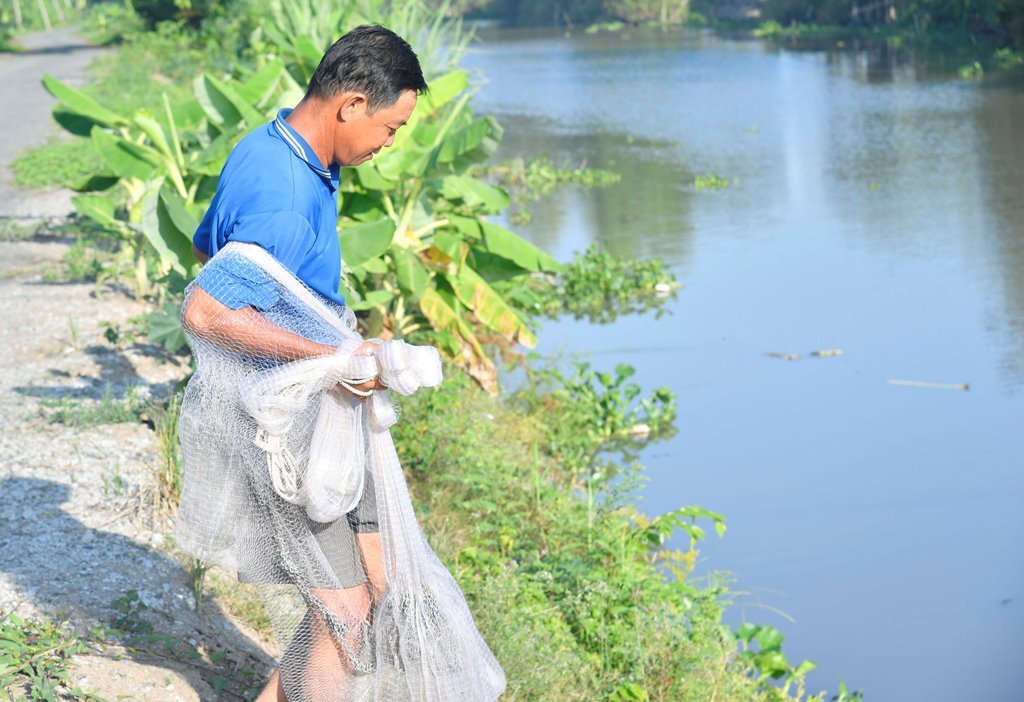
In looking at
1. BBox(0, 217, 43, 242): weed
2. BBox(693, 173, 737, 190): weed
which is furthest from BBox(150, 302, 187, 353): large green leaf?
BBox(693, 173, 737, 190): weed

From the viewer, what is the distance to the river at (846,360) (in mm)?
5355

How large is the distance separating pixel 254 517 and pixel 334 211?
67 centimetres

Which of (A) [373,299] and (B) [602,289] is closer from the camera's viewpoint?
(A) [373,299]

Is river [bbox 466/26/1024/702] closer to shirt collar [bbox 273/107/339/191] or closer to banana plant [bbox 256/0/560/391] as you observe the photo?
banana plant [bbox 256/0/560/391]

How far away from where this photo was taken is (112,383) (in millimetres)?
6047

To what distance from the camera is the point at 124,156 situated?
6.73 metres

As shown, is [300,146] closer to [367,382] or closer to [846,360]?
[367,382]

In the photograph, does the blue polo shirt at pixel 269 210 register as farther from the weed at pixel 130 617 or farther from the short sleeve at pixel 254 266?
the weed at pixel 130 617

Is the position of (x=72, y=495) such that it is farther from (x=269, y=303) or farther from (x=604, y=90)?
(x=604, y=90)

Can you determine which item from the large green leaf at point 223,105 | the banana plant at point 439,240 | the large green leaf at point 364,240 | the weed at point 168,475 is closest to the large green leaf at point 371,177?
the banana plant at point 439,240

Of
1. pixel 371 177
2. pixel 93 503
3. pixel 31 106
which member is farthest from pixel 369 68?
pixel 31 106

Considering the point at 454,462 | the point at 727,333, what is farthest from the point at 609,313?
the point at 454,462

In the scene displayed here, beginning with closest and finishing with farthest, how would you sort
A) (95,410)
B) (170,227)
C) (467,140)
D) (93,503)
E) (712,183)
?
(93,503)
(95,410)
(170,227)
(467,140)
(712,183)

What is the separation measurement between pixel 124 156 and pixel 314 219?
15.0 ft
